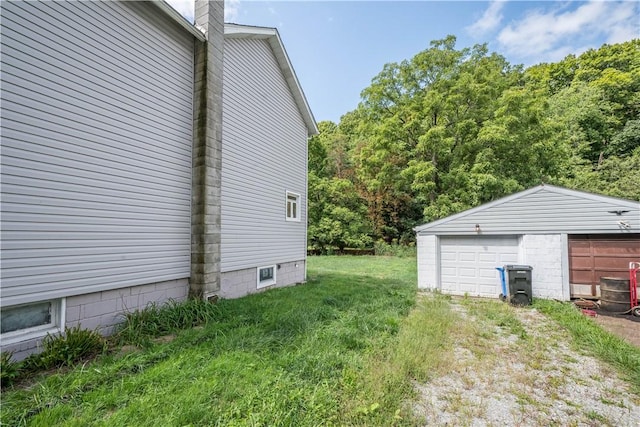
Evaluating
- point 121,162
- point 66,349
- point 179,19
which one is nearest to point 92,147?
point 121,162

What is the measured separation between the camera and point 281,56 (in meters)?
8.16

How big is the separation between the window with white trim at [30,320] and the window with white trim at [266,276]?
4244 mm

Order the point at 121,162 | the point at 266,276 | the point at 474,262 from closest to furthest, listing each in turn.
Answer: the point at 121,162
the point at 266,276
the point at 474,262

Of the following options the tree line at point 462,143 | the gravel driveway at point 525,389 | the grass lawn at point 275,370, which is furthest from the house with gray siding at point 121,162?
the tree line at point 462,143

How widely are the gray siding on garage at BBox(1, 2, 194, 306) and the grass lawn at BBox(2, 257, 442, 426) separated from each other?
1.34m

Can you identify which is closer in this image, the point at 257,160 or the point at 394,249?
the point at 257,160

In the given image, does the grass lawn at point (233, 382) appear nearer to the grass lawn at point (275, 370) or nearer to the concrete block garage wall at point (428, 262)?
the grass lawn at point (275, 370)

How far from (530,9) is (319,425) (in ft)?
43.4

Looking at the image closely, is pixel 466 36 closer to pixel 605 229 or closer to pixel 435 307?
pixel 605 229

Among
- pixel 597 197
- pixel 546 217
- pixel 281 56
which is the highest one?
pixel 281 56

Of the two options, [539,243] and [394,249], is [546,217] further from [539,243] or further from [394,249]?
[394,249]

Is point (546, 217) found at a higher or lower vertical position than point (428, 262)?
higher

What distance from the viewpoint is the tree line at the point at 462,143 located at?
15.8 meters

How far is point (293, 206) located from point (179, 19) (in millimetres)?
5685
